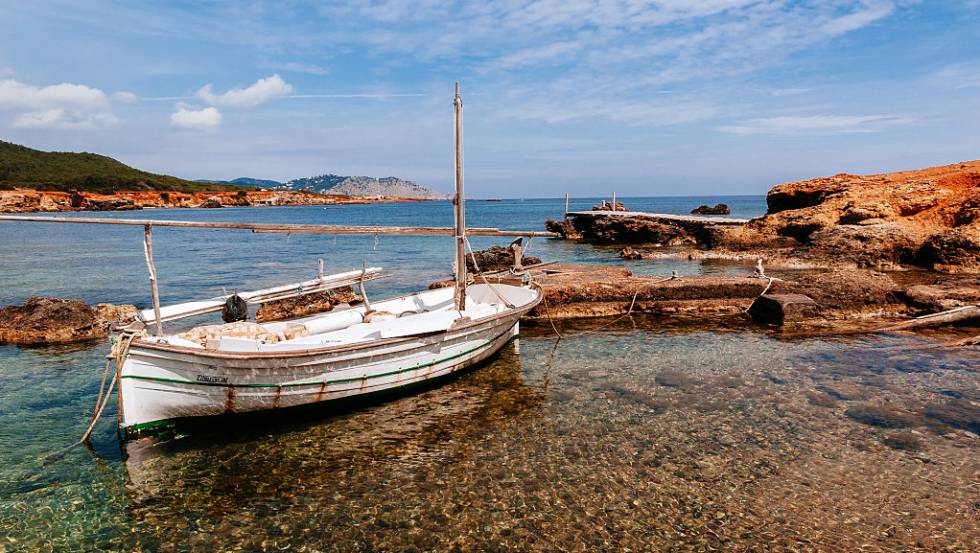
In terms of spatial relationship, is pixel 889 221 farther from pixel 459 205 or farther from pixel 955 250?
pixel 459 205

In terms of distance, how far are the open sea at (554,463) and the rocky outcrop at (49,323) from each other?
1.45m

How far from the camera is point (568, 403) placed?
10.5 m

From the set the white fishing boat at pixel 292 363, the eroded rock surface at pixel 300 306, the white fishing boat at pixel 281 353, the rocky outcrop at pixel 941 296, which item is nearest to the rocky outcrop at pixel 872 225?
the rocky outcrop at pixel 941 296

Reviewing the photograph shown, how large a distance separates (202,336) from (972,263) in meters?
29.4

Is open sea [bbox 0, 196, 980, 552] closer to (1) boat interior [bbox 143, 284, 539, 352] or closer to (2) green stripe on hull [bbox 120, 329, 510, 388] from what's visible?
(2) green stripe on hull [bbox 120, 329, 510, 388]

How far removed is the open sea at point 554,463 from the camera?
6539 millimetres

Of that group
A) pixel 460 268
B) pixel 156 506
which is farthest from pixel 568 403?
pixel 156 506

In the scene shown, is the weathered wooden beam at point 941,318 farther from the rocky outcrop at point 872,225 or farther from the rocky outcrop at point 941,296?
the rocky outcrop at point 872,225

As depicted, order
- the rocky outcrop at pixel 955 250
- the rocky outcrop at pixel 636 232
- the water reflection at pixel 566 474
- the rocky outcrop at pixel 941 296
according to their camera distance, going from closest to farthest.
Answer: the water reflection at pixel 566 474
the rocky outcrop at pixel 941 296
the rocky outcrop at pixel 955 250
the rocky outcrop at pixel 636 232

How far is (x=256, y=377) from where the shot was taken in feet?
30.0

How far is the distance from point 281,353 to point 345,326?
3582 millimetres

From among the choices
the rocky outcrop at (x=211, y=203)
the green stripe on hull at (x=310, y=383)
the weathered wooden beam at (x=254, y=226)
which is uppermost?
the rocky outcrop at (x=211, y=203)

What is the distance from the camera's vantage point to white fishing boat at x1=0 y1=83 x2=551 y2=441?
8.58 meters

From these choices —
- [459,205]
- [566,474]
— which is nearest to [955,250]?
[459,205]
